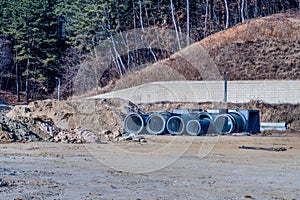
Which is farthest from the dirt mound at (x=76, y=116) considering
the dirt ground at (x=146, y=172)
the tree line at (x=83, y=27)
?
the tree line at (x=83, y=27)

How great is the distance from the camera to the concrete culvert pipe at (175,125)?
28.1 metres

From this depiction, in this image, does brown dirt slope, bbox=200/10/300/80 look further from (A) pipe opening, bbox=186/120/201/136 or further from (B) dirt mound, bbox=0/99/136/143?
(A) pipe opening, bbox=186/120/201/136

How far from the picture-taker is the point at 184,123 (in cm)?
2805

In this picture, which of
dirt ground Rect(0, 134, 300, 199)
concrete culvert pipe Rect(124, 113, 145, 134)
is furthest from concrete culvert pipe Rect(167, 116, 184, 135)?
dirt ground Rect(0, 134, 300, 199)

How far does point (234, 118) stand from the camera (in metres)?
28.8

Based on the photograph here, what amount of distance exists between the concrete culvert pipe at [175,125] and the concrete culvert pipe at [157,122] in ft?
0.91

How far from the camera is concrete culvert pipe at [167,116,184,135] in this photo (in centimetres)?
2806

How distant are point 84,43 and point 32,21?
7.60 m

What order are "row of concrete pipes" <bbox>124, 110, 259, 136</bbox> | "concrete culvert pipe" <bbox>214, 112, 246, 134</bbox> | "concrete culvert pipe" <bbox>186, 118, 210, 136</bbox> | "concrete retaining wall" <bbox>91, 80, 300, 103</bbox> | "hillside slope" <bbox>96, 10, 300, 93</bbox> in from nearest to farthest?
"concrete culvert pipe" <bbox>186, 118, 210, 136</bbox>, "row of concrete pipes" <bbox>124, 110, 259, 136</bbox>, "concrete culvert pipe" <bbox>214, 112, 246, 134</bbox>, "concrete retaining wall" <bbox>91, 80, 300, 103</bbox>, "hillside slope" <bbox>96, 10, 300, 93</bbox>

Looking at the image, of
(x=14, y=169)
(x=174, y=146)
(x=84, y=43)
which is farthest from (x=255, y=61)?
(x=14, y=169)

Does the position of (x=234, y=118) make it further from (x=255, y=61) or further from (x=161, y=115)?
(x=255, y=61)

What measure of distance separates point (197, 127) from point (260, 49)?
24.7 metres

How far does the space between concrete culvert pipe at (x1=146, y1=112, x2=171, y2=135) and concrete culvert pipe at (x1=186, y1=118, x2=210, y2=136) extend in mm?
1287

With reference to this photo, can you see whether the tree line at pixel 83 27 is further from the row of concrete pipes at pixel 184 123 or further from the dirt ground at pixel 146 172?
the dirt ground at pixel 146 172
